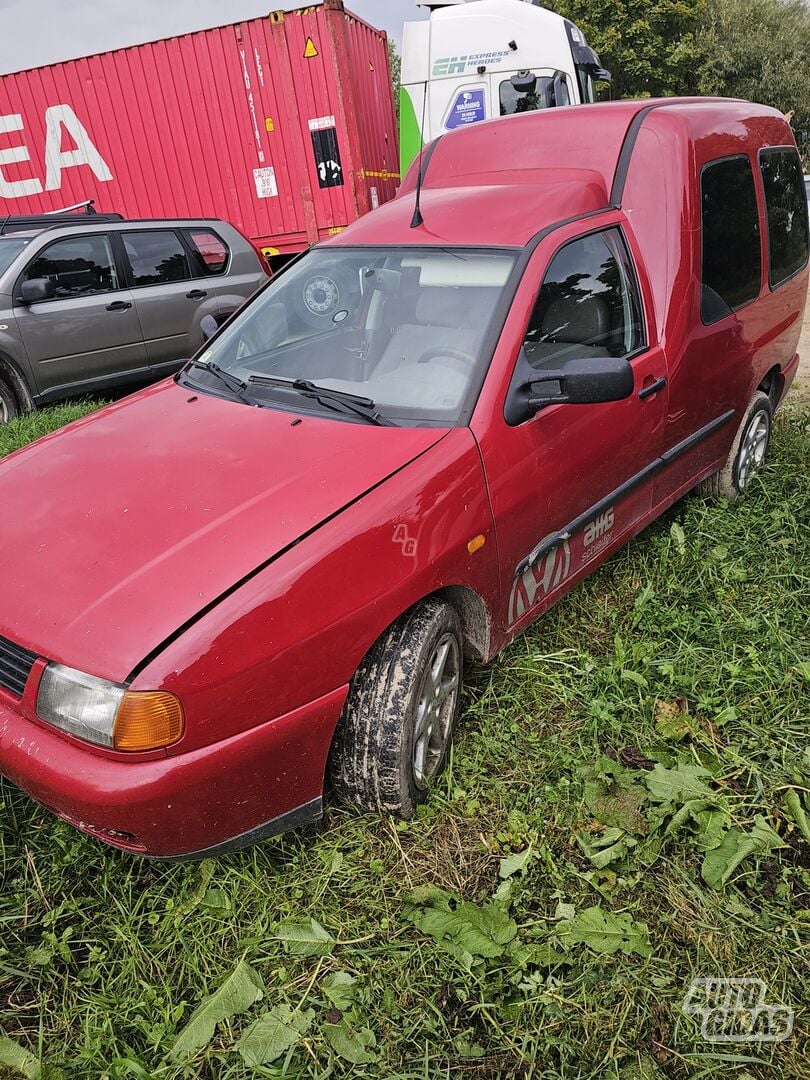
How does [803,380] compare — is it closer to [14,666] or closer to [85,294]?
[85,294]

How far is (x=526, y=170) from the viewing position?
11.3 ft

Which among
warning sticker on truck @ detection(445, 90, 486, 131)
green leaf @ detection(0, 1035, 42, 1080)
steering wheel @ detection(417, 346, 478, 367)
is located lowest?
green leaf @ detection(0, 1035, 42, 1080)

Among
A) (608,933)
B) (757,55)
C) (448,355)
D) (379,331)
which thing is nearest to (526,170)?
(379,331)

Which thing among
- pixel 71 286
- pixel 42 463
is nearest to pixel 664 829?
pixel 42 463

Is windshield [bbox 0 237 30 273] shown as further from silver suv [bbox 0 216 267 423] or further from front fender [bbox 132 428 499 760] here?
front fender [bbox 132 428 499 760]

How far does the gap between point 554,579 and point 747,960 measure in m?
1.37

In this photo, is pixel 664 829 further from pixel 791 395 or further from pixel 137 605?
pixel 791 395

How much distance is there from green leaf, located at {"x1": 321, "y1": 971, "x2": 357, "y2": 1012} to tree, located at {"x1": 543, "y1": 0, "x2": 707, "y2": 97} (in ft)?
106

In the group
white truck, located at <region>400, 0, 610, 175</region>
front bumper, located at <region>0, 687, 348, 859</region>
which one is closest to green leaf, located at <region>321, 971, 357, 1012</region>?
front bumper, located at <region>0, 687, 348, 859</region>

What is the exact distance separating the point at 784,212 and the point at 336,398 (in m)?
3.17

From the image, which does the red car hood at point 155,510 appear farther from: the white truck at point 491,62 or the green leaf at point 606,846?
the white truck at point 491,62

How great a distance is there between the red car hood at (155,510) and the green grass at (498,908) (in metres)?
0.83

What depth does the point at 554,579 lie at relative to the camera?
2.96 metres

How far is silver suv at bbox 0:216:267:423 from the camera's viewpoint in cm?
602
